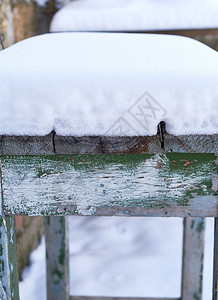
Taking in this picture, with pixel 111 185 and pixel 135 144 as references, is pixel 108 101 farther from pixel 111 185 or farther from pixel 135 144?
pixel 111 185

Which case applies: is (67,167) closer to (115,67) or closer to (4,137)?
(4,137)

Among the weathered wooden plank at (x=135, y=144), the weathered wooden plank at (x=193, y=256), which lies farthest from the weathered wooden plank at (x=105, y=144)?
the weathered wooden plank at (x=193, y=256)

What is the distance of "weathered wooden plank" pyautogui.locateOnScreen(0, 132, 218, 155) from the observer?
807 mm

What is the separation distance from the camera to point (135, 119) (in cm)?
79

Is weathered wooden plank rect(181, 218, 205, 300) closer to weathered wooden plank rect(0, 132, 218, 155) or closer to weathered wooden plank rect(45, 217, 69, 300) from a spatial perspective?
weathered wooden plank rect(45, 217, 69, 300)

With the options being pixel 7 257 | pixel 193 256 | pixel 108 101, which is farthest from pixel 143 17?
pixel 7 257

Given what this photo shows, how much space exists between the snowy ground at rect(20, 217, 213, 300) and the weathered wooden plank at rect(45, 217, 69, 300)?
58 cm

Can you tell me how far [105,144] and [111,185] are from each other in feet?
0.44

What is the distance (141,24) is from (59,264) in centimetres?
176

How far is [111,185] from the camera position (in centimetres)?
89

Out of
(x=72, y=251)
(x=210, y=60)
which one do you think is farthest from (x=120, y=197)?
(x=72, y=251)

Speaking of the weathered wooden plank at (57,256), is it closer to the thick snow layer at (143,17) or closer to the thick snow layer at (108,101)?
the thick snow layer at (108,101)

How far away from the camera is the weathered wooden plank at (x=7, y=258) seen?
94cm

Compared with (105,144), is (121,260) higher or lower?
lower
